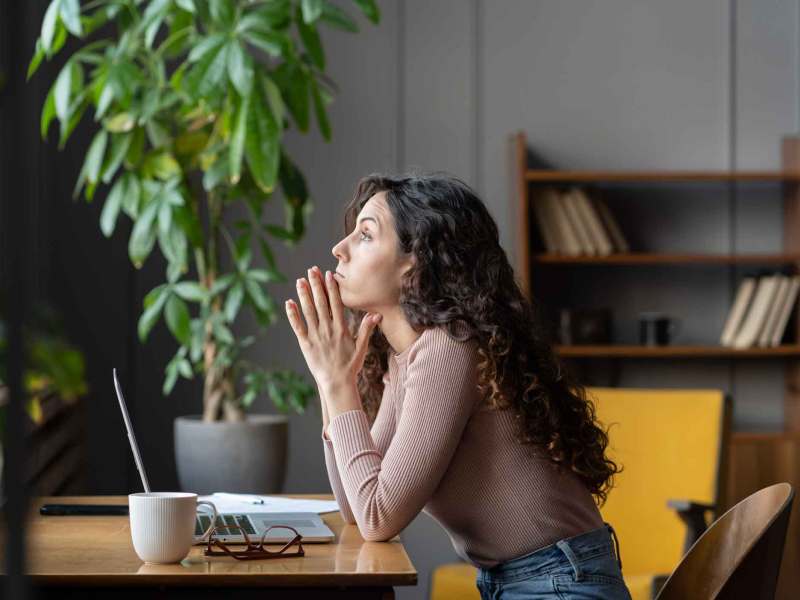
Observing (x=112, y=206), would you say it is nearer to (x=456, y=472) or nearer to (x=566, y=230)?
(x=566, y=230)

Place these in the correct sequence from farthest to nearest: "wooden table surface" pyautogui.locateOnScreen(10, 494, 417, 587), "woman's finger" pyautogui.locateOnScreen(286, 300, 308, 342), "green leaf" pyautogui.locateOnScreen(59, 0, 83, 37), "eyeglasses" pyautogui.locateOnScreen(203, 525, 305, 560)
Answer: "green leaf" pyautogui.locateOnScreen(59, 0, 83, 37)
"woman's finger" pyautogui.locateOnScreen(286, 300, 308, 342)
"eyeglasses" pyautogui.locateOnScreen(203, 525, 305, 560)
"wooden table surface" pyautogui.locateOnScreen(10, 494, 417, 587)

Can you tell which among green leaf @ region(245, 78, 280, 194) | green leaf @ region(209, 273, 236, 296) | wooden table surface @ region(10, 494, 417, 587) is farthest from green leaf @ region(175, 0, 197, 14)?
wooden table surface @ region(10, 494, 417, 587)

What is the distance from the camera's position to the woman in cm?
141

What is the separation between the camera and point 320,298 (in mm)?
1535

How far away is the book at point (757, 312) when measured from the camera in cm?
367

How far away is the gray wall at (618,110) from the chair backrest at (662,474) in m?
1.28

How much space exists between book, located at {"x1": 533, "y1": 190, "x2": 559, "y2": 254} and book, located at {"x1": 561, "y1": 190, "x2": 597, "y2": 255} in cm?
7

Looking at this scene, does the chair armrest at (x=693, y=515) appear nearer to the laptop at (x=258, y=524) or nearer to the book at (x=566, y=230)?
the laptop at (x=258, y=524)

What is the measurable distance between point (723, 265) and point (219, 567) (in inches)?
122

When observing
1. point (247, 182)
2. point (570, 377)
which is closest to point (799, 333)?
point (247, 182)

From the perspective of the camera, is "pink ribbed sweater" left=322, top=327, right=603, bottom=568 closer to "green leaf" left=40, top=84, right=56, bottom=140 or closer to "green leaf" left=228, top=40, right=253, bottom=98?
"green leaf" left=228, top=40, right=253, bottom=98

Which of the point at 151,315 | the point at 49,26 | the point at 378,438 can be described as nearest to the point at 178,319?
the point at 151,315

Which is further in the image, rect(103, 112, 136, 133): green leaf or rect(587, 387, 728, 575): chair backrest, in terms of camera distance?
rect(103, 112, 136, 133): green leaf

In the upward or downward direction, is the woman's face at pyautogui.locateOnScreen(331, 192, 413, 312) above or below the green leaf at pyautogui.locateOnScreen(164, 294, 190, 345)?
above
